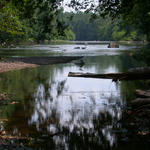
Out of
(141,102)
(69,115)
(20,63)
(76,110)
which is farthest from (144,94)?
(20,63)

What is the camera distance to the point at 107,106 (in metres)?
14.6

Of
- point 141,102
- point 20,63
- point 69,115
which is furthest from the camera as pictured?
point 20,63

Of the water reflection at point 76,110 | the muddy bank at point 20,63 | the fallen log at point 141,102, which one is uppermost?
the fallen log at point 141,102

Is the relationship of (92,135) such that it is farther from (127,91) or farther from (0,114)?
(127,91)

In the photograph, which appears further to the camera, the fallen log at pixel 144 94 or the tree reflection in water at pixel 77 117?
the fallen log at pixel 144 94

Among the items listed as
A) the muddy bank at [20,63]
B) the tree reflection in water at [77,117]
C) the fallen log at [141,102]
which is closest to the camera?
the tree reflection in water at [77,117]

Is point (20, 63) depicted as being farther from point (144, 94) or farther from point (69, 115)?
point (144, 94)

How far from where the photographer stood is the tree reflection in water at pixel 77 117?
31.6 feet

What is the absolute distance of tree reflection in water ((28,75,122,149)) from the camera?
9617 millimetres

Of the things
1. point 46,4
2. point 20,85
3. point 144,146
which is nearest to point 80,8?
point 46,4

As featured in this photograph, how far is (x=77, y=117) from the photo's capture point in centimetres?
1260

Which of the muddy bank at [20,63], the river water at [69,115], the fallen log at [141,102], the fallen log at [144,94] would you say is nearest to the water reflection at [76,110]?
the river water at [69,115]

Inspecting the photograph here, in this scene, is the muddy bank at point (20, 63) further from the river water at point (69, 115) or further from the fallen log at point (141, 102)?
the fallen log at point (141, 102)

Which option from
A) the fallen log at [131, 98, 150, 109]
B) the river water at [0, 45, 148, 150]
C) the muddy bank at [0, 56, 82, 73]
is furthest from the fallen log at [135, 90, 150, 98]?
the muddy bank at [0, 56, 82, 73]
